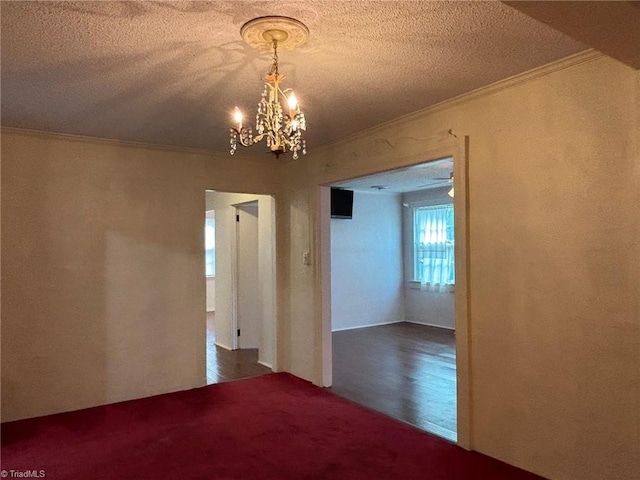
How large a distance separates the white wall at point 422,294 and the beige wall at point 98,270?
4.59 m

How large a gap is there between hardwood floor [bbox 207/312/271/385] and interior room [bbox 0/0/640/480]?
0.97ft

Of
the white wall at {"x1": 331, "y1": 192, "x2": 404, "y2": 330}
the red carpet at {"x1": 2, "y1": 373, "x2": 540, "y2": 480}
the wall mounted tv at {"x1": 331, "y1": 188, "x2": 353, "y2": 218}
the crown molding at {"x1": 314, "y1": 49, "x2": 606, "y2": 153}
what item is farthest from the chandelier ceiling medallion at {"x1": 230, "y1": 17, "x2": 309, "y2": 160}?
the white wall at {"x1": 331, "y1": 192, "x2": 404, "y2": 330}

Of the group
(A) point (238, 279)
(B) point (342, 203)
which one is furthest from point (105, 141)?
(B) point (342, 203)

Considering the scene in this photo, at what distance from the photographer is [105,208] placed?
4234mm

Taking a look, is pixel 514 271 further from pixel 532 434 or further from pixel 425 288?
pixel 425 288

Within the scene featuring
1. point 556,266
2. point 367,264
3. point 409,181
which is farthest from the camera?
point 367,264

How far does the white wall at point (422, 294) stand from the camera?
26.1 feet

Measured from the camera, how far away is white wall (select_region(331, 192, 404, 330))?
805 cm

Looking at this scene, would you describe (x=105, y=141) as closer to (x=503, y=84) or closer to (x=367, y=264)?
(x=503, y=84)

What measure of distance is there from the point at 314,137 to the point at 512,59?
2.08 metres

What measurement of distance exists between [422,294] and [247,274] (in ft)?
11.8

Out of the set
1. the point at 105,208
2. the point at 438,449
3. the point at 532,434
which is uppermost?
the point at 105,208

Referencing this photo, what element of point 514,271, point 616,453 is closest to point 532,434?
point 616,453

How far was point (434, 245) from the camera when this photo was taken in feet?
26.9
